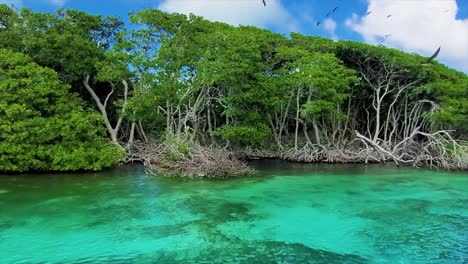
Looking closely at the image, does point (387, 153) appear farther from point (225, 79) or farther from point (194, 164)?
point (194, 164)

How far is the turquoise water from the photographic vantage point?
706 cm

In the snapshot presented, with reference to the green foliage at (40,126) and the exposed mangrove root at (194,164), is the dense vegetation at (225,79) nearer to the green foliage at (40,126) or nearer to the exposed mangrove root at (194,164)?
the exposed mangrove root at (194,164)

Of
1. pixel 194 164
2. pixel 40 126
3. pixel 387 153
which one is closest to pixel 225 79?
pixel 194 164

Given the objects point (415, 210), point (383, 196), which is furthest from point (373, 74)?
point (415, 210)

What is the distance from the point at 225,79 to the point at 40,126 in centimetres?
636

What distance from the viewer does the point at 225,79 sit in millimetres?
16266

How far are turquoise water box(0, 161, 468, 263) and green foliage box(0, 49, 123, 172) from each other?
668mm

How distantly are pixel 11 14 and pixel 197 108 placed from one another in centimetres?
804

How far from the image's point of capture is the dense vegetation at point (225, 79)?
17000 millimetres

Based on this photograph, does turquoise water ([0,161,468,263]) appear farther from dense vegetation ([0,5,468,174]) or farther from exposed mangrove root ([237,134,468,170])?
exposed mangrove root ([237,134,468,170])

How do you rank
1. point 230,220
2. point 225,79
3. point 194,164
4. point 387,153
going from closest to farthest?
point 230,220, point 194,164, point 225,79, point 387,153

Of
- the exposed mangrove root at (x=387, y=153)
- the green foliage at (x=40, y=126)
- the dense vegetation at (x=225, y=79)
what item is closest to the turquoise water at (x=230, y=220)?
the green foliage at (x=40, y=126)

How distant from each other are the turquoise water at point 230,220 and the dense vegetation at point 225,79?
135 inches

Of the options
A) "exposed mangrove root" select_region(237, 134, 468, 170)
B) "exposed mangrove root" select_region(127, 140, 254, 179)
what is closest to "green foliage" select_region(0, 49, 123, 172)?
"exposed mangrove root" select_region(127, 140, 254, 179)
